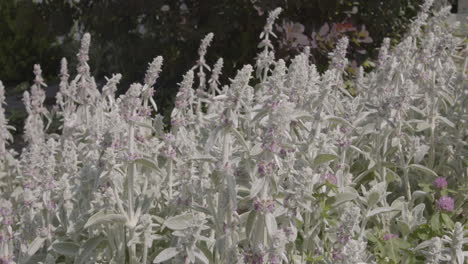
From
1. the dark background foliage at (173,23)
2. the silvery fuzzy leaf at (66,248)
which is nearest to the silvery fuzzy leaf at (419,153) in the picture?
the silvery fuzzy leaf at (66,248)

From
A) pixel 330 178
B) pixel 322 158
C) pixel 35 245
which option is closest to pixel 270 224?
pixel 322 158

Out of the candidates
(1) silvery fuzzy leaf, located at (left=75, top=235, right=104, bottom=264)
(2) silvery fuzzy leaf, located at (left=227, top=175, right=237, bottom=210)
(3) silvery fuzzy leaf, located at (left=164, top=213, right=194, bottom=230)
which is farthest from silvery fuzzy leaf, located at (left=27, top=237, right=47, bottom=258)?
(2) silvery fuzzy leaf, located at (left=227, top=175, right=237, bottom=210)

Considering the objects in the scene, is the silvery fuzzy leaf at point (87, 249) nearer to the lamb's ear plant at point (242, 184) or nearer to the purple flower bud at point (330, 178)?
the lamb's ear plant at point (242, 184)

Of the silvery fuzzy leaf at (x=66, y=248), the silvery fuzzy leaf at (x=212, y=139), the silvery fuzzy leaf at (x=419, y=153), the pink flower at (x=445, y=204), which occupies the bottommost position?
the silvery fuzzy leaf at (x=66, y=248)

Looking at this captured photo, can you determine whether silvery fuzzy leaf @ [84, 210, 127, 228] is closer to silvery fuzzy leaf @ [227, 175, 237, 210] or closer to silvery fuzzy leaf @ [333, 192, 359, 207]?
silvery fuzzy leaf @ [227, 175, 237, 210]

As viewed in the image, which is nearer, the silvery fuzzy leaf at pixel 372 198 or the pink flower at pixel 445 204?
the silvery fuzzy leaf at pixel 372 198

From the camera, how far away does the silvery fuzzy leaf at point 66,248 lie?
2068 mm

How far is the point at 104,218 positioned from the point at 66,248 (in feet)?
0.99

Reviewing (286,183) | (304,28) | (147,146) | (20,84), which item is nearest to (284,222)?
(286,183)

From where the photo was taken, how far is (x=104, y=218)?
6.18ft

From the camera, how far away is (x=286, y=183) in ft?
6.86

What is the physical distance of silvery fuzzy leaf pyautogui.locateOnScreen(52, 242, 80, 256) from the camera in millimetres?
2068

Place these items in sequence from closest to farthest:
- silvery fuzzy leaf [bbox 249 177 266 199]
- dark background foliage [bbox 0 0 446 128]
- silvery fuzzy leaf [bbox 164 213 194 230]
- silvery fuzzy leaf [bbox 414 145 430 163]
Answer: silvery fuzzy leaf [bbox 249 177 266 199], silvery fuzzy leaf [bbox 164 213 194 230], silvery fuzzy leaf [bbox 414 145 430 163], dark background foliage [bbox 0 0 446 128]

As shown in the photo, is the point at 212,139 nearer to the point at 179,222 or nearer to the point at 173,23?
the point at 179,222
